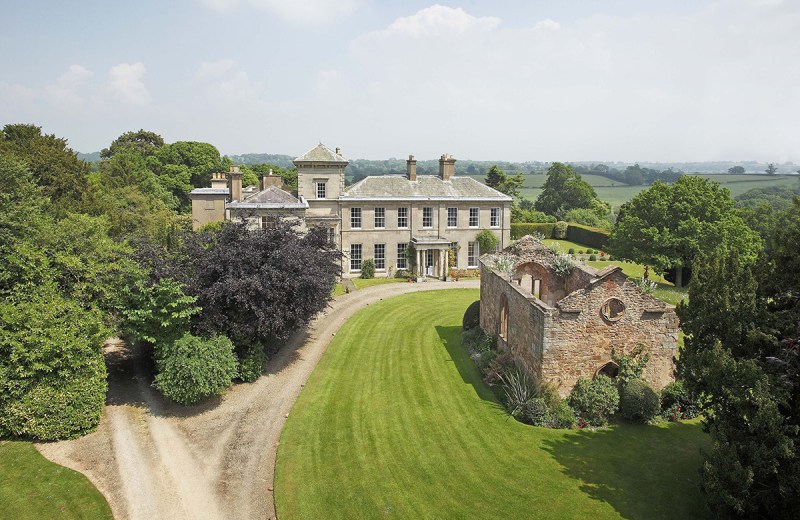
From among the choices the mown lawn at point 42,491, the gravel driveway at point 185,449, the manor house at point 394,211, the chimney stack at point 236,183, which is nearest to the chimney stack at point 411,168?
the manor house at point 394,211

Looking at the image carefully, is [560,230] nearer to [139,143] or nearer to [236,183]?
[236,183]

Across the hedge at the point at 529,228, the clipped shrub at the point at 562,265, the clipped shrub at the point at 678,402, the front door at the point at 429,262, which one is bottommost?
the clipped shrub at the point at 678,402

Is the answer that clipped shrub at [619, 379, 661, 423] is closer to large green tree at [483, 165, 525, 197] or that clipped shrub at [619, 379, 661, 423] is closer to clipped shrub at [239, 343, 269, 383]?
clipped shrub at [239, 343, 269, 383]

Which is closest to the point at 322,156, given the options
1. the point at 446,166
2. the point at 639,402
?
the point at 446,166

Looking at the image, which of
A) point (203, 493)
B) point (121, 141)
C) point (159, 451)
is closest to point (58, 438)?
point (159, 451)

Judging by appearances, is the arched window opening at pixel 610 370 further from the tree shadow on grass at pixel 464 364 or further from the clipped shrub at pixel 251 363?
the clipped shrub at pixel 251 363
